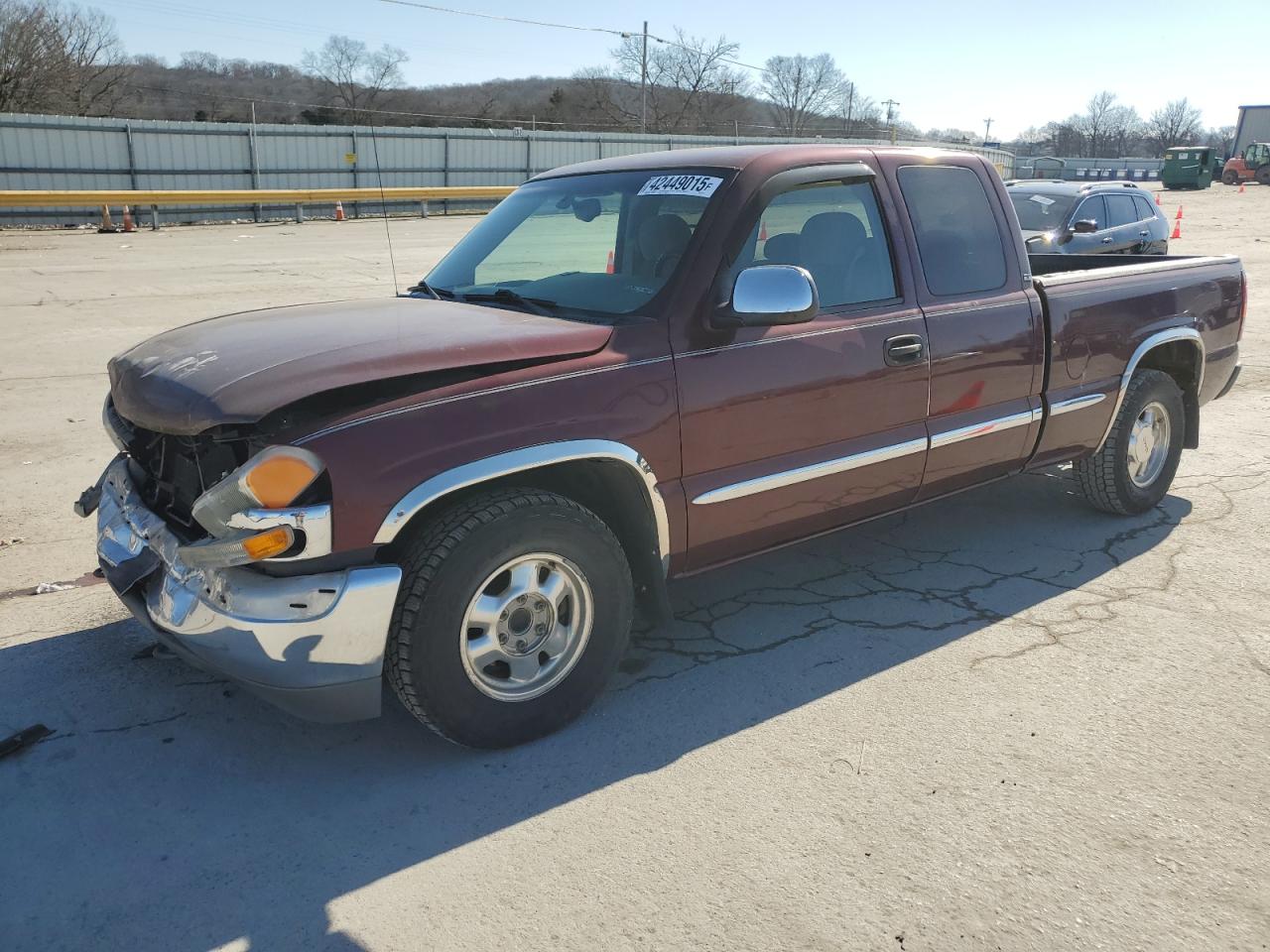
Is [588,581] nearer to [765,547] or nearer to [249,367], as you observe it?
[765,547]

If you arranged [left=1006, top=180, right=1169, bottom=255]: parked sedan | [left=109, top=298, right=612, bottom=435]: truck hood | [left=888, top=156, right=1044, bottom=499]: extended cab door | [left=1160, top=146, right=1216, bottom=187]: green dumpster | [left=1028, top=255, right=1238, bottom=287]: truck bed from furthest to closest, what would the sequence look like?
[left=1160, top=146, right=1216, bottom=187]: green dumpster, [left=1006, top=180, right=1169, bottom=255]: parked sedan, [left=1028, top=255, right=1238, bottom=287]: truck bed, [left=888, top=156, right=1044, bottom=499]: extended cab door, [left=109, top=298, right=612, bottom=435]: truck hood

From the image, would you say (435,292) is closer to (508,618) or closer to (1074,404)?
(508,618)

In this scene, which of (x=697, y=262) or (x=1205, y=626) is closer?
(x=697, y=262)

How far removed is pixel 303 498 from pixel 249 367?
19.1 inches

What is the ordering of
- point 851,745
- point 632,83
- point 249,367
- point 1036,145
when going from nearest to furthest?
point 249,367
point 851,745
point 632,83
point 1036,145

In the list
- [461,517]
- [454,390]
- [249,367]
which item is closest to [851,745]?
[461,517]

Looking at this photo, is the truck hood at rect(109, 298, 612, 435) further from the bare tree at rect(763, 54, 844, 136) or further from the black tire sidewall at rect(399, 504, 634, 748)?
the bare tree at rect(763, 54, 844, 136)

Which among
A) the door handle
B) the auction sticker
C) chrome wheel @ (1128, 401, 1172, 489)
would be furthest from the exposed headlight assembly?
chrome wheel @ (1128, 401, 1172, 489)

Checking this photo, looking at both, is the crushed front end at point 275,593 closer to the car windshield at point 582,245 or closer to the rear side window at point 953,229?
the car windshield at point 582,245

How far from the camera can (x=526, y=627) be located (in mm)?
3285

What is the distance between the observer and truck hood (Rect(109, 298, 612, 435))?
287 cm

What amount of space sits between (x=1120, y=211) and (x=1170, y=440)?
31.2 feet

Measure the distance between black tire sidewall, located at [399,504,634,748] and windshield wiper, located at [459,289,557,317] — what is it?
88 centimetres

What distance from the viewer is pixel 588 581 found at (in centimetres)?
334
